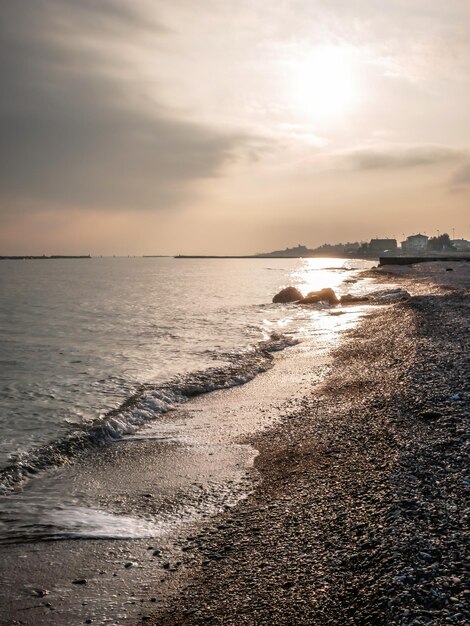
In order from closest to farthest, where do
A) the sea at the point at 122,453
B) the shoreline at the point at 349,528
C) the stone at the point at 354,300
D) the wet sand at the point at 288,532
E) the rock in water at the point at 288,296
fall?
the shoreline at the point at 349,528 → the wet sand at the point at 288,532 → the sea at the point at 122,453 → the stone at the point at 354,300 → the rock in water at the point at 288,296

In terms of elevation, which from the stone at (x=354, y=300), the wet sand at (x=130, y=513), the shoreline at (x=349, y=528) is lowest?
the wet sand at (x=130, y=513)

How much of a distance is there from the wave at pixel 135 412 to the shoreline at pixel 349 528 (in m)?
3.47

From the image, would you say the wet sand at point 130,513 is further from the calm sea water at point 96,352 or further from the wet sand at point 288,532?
the calm sea water at point 96,352

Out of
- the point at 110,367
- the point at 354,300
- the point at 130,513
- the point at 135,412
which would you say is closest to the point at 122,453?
the point at 135,412

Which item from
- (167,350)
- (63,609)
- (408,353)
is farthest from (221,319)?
(63,609)

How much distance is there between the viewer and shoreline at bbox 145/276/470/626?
4.32m

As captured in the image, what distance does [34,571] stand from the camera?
218 inches

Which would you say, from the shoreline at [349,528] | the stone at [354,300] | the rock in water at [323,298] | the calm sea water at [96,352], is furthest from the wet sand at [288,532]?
the rock in water at [323,298]

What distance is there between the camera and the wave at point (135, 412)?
29.8 feet

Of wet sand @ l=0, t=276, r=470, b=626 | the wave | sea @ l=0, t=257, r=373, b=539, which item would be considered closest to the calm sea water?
sea @ l=0, t=257, r=373, b=539

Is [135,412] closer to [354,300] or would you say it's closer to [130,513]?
[130,513]

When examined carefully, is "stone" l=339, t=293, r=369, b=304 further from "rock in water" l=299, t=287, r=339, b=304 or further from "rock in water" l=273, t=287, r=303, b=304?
"rock in water" l=273, t=287, r=303, b=304

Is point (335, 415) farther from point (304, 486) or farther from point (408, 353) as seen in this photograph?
point (408, 353)

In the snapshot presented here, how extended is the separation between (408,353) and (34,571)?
1221 cm
